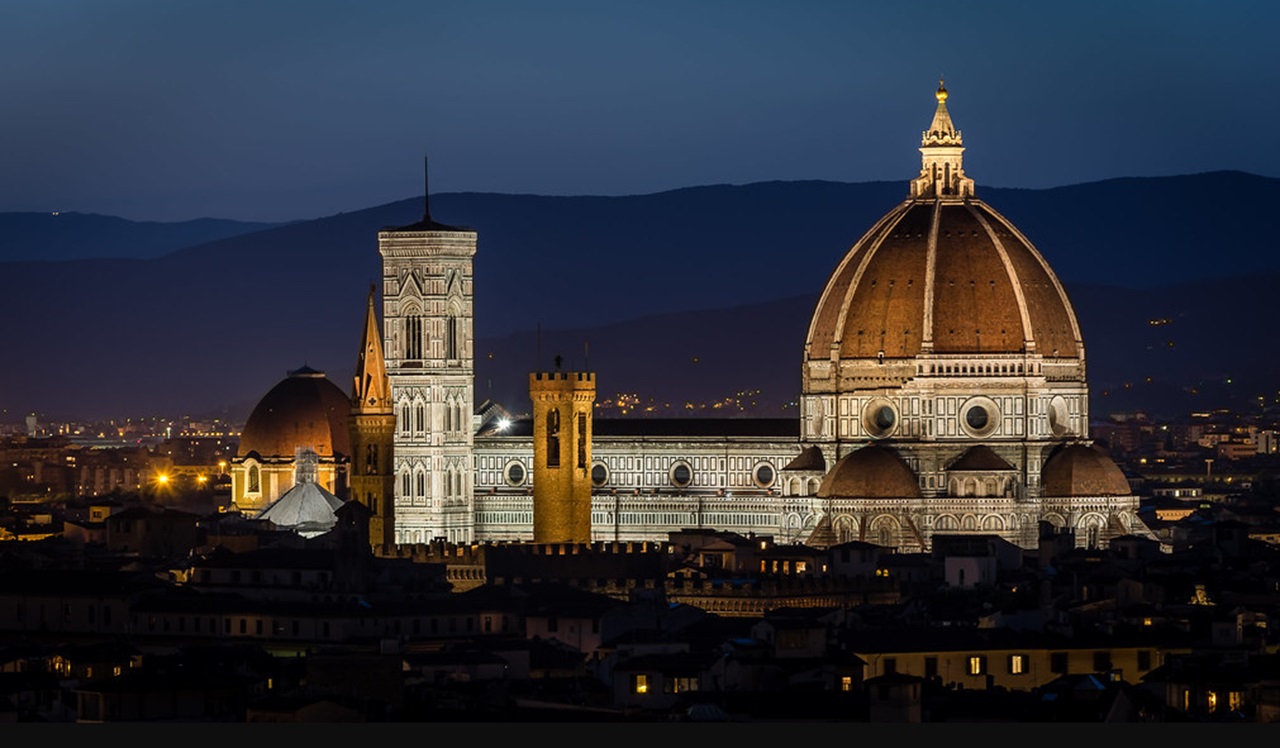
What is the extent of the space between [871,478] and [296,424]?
3863cm

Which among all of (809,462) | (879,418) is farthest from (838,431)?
(809,462)

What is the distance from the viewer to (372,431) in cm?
13438

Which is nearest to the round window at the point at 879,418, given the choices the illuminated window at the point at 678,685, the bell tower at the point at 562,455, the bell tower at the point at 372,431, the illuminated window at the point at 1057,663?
the bell tower at the point at 562,455

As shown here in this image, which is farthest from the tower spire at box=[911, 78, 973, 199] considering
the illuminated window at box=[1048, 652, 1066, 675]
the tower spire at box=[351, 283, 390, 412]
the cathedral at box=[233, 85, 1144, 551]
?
the illuminated window at box=[1048, 652, 1066, 675]

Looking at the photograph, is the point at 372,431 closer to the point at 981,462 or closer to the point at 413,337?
the point at 413,337

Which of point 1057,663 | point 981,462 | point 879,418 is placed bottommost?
point 1057,663

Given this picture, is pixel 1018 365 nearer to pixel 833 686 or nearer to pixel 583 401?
pixel 583 401

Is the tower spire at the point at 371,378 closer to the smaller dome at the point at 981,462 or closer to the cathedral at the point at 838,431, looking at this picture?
the cathedral at the point at 838,431

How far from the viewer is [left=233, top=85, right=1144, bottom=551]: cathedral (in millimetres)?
133875

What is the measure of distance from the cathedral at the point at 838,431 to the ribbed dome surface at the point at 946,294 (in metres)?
0.06

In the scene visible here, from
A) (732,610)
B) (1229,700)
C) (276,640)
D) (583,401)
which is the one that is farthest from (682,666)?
(583,401)

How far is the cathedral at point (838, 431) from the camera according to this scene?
133875 millimetres

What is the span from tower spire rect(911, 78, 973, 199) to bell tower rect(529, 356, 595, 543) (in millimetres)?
13586

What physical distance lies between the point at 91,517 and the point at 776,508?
3389 centimetres
